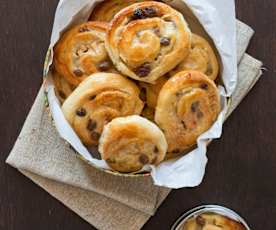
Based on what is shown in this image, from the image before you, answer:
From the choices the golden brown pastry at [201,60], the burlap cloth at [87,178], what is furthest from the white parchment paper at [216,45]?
the burlap cloth at [87,178]

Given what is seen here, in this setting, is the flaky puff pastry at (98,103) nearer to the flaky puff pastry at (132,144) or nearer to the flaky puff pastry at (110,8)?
the flaky puff pastry at (132,144)

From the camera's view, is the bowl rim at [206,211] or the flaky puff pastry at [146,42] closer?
the flaky puff pastry at [146,42]

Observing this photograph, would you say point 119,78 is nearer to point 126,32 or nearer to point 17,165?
point 126,32

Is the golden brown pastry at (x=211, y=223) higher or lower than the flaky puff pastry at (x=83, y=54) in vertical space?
lower

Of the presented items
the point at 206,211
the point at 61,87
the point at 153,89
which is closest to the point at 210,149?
the point at 206,211

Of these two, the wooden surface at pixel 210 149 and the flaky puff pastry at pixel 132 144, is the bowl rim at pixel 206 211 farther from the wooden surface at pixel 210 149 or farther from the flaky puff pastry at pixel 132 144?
the flaky puff pastry at pixel 132 144

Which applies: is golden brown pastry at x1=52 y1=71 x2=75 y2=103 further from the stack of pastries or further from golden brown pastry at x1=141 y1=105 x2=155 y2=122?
golden brown pastry at x1=141 y1=105 x2=155 y2=122

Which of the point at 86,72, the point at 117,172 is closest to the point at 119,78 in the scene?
the point at 86,72

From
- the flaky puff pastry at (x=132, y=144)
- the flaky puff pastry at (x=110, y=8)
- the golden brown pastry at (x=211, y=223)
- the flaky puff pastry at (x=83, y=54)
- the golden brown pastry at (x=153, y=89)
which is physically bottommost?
the golden brown pastry at (x=211, y=223)
